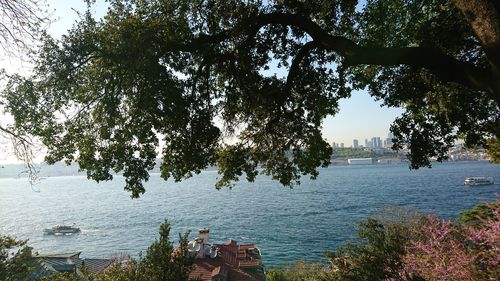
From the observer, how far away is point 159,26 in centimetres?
853

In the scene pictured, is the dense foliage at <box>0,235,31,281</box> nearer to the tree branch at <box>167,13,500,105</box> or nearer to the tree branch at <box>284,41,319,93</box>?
the tree branch at <box>284,41,319,93</box>

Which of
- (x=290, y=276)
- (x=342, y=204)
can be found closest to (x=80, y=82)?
(x=290, y=276)

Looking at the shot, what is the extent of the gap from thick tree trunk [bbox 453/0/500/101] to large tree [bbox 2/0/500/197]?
1.60 m

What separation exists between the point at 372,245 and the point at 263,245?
42.5 m

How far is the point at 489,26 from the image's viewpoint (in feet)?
15.3

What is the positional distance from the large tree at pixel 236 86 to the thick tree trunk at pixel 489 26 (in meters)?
1.60

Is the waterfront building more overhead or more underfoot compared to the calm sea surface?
more overhead

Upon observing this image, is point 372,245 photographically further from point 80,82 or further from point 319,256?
point 319,256

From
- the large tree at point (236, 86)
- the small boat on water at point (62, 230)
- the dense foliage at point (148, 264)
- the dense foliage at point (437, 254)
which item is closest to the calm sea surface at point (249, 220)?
the small boat on water at point (62, 230)

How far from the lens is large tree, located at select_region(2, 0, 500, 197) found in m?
8.00

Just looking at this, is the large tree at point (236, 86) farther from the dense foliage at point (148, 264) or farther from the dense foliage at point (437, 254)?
the dense foliage at point (148, 264)

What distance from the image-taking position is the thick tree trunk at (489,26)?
181 inches

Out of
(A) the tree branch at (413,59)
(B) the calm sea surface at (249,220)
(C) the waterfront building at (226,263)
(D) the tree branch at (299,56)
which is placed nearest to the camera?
(A) the tree branch at (413,59)

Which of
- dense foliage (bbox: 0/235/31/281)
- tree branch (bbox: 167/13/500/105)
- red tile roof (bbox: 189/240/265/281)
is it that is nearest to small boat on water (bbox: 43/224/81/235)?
red tile roof (bbox: 189/240/265/281)
